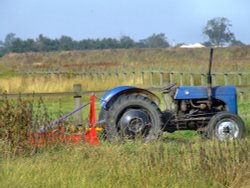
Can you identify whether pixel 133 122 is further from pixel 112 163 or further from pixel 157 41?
pixel 157 41

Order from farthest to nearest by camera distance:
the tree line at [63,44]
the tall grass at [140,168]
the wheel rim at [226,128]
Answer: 1. the tree line at [63,44]
2. the wheel rim at [226,128]
3. the tall grass at [140,168]

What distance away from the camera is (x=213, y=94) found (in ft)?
36.8

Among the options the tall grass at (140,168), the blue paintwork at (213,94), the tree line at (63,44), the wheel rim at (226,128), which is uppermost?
the tree line at (63,44)

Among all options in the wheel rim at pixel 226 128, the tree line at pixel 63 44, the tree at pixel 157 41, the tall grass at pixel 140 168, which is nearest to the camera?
the tall grass at pixel 140 168

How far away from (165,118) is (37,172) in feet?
14.6

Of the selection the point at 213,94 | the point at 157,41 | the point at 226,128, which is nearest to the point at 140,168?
the point at 226,128

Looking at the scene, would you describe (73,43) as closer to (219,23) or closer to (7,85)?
(219,23)

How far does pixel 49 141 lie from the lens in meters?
8.68

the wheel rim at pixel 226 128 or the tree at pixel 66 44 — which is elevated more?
the tree at pixel 66 44

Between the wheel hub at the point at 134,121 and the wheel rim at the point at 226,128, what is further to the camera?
the wheel rim at the point at 226,128

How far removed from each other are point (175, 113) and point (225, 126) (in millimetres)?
972

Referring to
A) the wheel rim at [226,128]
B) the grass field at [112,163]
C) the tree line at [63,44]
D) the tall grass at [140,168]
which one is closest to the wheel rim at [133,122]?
the wheel rim at [226,128]

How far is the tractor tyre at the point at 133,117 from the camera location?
1070 cm

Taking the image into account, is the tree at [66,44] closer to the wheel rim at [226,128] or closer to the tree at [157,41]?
the tree at [157,41]
